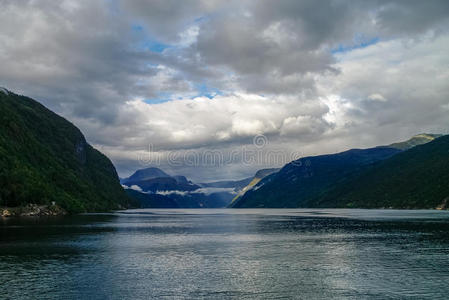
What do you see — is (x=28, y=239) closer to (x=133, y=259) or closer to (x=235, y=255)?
(x=133, y=259)

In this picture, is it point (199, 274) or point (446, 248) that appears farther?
point (446, 248)

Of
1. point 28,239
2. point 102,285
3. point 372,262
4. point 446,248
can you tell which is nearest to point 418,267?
point 372,262

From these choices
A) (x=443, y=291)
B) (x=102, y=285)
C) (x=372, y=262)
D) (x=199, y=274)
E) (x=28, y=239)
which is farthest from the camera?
(x=28, y=239)

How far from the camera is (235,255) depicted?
8300 centimetres

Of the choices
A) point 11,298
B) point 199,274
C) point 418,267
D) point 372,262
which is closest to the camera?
point 11,298

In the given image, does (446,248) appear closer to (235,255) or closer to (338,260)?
(338,260)

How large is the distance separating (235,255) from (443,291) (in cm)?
4264

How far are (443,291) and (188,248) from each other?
59431mm

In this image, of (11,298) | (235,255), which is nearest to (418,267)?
(235,255)

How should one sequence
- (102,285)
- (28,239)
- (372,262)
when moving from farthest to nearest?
(28,239) < (372,262) < (102,285)

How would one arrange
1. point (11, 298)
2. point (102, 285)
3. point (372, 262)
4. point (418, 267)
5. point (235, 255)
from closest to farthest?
point (11, 298) < point (102, 285) < point (418, 267) < point (372, 262) < point (235, 255)

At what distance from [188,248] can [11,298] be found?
173 ft

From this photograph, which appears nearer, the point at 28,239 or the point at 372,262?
the point at 372,262

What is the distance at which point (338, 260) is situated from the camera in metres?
74.4
